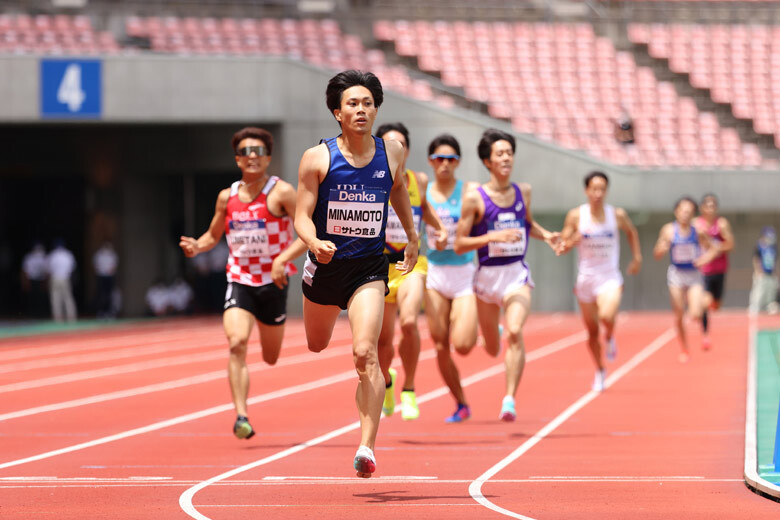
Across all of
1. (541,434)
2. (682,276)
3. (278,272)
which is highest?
(278,272)

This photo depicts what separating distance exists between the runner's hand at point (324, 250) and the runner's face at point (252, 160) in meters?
3.34

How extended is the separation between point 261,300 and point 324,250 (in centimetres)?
336

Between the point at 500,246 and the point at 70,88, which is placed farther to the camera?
the point at 70,88

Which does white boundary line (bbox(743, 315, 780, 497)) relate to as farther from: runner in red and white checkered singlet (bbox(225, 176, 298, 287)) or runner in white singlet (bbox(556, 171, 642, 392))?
runner in red and white checkered singlet (bbox(225, 176, 298, 287))

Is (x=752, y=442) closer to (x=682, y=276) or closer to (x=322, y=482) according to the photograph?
(x=322, y=482)

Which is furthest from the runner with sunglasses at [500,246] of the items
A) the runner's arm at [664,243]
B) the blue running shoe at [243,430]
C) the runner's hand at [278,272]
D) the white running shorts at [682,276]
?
the white running shorts at [682,276]

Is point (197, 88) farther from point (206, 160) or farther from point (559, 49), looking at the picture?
point (559, 49)

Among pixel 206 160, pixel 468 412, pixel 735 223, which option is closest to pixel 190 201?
pixel 206 160

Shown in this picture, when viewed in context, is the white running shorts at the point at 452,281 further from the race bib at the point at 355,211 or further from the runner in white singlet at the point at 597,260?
the race bib at the point at 355,211

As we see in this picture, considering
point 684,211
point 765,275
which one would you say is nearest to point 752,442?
point 684,211

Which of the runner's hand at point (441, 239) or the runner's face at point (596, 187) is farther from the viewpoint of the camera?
the runner's face at point (596, 187)

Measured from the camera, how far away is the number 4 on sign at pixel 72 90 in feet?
90.8

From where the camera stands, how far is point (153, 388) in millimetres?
15945

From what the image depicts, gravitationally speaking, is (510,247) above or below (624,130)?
below
